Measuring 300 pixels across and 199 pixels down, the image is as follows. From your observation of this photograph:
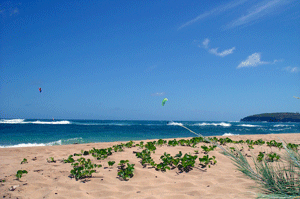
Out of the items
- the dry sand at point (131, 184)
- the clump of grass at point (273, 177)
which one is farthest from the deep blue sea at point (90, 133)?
the dry sand at point (131, 184)

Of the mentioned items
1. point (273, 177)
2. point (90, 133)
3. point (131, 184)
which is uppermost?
point (273, 177)

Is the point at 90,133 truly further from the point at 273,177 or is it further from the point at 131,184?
the point at 273,177

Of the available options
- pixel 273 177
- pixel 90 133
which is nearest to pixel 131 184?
pixel 273 177

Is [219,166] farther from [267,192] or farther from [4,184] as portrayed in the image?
[4,184]

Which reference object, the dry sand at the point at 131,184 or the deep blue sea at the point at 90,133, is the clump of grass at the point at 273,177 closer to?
the deep blue sea at the point at 90,133

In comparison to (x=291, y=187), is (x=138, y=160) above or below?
below

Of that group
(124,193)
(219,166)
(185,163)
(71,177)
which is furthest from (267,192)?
(71,177)

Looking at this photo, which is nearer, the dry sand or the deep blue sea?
the dry sand

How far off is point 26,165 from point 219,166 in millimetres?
5543

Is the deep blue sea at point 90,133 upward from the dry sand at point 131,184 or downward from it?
downward

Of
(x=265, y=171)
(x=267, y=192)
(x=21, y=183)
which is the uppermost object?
(x=265, y=171)

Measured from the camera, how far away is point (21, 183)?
4.29 m

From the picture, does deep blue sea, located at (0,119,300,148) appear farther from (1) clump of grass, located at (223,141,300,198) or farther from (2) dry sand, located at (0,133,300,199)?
(2) dry sand, located at (0,133,300,199)

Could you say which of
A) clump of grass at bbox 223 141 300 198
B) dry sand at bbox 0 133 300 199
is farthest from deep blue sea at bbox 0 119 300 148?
dry sand at bbox 0 133 300 199
